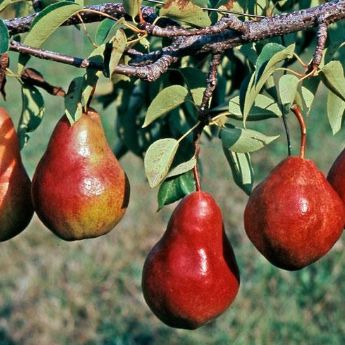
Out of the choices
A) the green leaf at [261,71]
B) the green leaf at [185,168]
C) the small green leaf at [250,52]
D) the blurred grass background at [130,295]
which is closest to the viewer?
the green leaf at [261,71]

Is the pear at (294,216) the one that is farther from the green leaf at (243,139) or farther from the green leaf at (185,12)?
the green leaf at (185,12)

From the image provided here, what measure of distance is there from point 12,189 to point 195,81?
251 mm

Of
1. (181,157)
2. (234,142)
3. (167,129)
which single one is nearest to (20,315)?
(167,129)

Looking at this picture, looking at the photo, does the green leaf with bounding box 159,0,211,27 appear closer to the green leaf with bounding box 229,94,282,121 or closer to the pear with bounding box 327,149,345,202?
the green leaf with bounding box 229,94,282,121

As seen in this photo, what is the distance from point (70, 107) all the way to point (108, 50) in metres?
0.12

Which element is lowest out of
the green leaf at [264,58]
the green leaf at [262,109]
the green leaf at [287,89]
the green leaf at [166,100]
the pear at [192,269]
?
the pear at [192,269]

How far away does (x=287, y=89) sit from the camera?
3.12 feet

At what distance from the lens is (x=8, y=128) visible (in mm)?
1125

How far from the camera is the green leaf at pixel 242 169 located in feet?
3.65

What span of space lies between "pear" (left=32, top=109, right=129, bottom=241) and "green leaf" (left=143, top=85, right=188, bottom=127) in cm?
7

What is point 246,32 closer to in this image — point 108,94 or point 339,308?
point 108,94

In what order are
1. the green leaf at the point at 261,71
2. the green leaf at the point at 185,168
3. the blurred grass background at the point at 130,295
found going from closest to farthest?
the green leaf at the point at 261,71, the green leaf at the point at 185,168, the blurred grass background at the point at 130,295

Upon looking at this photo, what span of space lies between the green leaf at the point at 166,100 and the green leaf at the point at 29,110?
0.57 feet

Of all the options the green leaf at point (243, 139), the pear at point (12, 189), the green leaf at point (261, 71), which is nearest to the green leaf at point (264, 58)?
the green leaf at point (261, 71)
